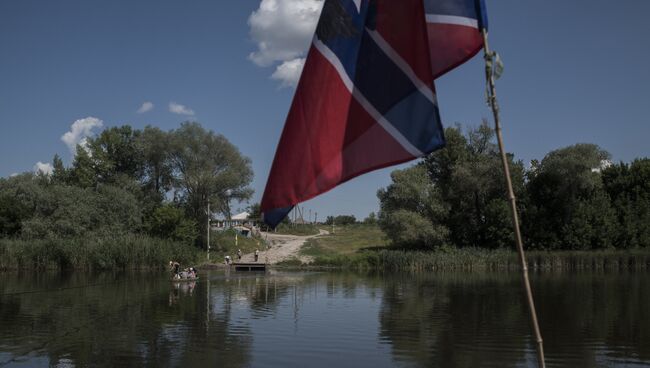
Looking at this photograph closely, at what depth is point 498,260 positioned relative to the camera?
62.6 m

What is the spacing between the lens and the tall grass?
5697cm

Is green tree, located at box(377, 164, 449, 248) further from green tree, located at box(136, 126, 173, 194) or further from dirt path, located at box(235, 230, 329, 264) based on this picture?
green tree, located at box(136, 126, 173, 194)

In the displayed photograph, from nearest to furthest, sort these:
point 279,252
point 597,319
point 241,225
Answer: point 597,319
point 279,252
point 241,225

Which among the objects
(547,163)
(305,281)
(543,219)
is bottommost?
(305,281)

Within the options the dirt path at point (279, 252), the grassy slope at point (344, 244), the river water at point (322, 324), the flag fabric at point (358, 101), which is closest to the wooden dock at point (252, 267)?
the dirt path at point (279, 252)

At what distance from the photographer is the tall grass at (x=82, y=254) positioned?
5697cm

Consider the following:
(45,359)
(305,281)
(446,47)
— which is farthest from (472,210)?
(446,47)

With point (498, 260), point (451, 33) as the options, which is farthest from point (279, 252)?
point (451, 33)

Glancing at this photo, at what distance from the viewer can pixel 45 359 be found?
19344 mm

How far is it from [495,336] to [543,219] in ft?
173

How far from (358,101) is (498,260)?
6008 cm

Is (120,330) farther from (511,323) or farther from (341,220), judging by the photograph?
(341,220)

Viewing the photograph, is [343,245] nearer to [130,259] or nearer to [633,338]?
[130,259]

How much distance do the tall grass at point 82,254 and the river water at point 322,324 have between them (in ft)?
40.6
